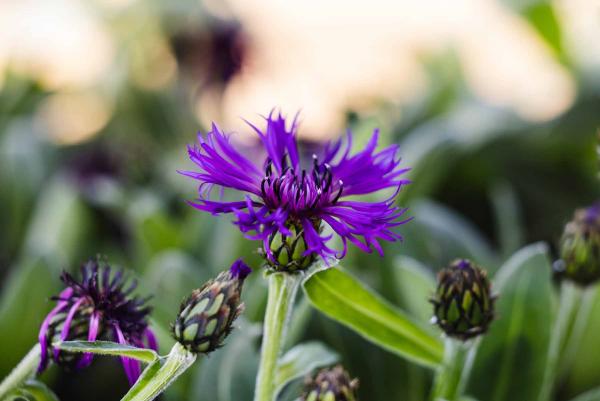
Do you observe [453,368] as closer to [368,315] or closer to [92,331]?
[368,315]

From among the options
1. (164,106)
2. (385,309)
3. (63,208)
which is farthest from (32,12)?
(385,309)

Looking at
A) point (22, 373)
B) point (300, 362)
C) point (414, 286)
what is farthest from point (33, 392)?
point (414, 286)

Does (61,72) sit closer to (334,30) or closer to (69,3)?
(69,3)

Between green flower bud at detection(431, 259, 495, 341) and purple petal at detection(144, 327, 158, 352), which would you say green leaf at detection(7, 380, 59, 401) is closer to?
purple petal at detection(144, 327, 158, 352)

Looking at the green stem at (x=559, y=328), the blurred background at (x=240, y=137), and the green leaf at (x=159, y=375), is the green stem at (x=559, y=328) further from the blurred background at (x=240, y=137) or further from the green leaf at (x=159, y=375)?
the green leaf at (x=159, y=375)

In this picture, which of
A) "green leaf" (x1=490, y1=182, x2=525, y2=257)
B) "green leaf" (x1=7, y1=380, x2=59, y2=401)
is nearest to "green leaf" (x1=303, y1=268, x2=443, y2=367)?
"green leaf" (x1=7, y1=380, x2=59, y2=401)
